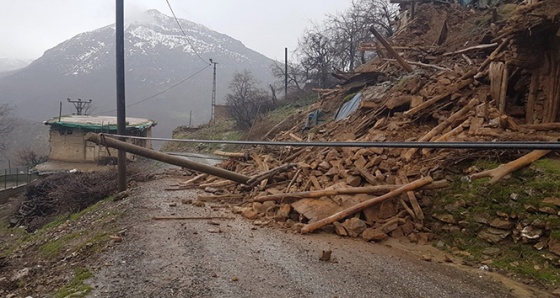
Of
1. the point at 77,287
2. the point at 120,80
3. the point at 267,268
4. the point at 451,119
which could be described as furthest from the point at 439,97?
the point at 120,80

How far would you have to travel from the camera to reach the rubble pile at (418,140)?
5.77 metres

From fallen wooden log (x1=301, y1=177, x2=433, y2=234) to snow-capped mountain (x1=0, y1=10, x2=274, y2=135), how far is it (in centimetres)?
7051

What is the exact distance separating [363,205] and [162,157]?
396 cm

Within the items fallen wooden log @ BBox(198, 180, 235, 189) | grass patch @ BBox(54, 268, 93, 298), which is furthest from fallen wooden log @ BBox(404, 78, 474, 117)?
grass patch @ BBox(54, 268, 93, 298)

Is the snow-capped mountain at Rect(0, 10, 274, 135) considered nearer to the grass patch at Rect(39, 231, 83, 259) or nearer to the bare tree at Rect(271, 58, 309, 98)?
the bare tree at Rect(271, 58, 309, 98)

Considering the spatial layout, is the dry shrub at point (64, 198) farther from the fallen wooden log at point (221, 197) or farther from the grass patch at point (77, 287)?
the grass patch at point (77, 287)

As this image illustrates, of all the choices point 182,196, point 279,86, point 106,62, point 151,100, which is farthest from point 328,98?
point 106,62

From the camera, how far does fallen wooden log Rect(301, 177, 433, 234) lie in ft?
18.6

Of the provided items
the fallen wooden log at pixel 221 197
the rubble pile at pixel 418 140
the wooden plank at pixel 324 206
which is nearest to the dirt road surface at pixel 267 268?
the wooden plank at pixel 324 206

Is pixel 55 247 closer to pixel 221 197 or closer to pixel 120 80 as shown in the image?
pixel 221 197

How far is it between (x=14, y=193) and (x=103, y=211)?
18.4 metres

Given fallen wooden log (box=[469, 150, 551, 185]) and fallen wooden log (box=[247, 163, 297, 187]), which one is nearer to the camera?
fallen wooden log (box=[469, 150, 551, 185])

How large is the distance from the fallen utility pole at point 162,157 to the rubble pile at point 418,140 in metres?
0.70

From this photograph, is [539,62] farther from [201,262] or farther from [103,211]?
[103,211]
